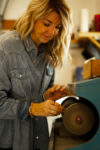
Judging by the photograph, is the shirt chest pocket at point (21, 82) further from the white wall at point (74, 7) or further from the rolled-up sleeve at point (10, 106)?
the white wall at point (74, 7)

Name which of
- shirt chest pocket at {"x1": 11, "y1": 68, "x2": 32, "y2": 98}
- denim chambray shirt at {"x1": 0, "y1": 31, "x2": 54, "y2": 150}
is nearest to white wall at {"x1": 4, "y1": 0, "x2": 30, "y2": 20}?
denim chambray shirt at {"x1": 0, "y1": 31, "x2": 54, "y2": 150}

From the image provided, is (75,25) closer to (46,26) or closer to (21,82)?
(46,26)

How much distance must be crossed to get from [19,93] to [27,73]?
0.40 ft

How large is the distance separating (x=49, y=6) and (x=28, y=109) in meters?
0.60

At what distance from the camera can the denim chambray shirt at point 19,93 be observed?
95 cm

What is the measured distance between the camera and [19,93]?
1067 millimetres

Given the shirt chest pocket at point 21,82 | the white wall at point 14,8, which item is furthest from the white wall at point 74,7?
the shirt chest pocket at point 21,82

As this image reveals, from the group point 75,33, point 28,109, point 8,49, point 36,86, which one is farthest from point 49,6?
point 75,33

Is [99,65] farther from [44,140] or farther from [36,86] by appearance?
[44,140]

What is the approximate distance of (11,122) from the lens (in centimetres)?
108

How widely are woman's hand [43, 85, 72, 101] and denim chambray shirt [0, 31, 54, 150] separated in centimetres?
5

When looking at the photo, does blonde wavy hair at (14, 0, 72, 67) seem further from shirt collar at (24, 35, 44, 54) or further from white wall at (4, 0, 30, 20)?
white wall at (4, 0, 30, 20)

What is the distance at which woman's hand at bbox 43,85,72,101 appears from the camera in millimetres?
1204

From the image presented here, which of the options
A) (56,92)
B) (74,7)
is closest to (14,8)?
(74,7)
